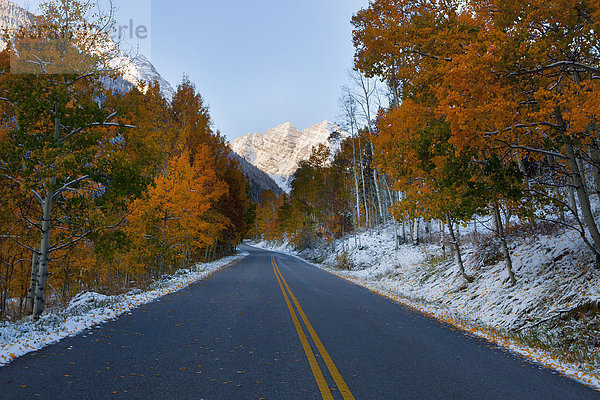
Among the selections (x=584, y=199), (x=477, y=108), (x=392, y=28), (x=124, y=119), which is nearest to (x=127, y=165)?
(x=124, y=119)

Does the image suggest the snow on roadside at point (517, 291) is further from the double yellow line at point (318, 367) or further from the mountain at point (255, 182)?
the mountain at point (255, 182)

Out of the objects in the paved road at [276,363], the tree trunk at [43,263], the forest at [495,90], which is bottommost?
the paved road at [276,363]

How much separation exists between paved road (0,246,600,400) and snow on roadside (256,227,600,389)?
0.74 m

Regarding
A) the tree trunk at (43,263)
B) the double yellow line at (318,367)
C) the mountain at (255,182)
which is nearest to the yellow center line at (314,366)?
the double yellow line at (318,367)

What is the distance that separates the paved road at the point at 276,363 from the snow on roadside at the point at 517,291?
0.74 meters

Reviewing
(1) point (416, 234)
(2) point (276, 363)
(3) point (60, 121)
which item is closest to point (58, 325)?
(2) point (276, 363)

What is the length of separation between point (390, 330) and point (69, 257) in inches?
672

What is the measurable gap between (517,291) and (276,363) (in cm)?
696

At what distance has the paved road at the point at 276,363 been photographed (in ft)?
12.5

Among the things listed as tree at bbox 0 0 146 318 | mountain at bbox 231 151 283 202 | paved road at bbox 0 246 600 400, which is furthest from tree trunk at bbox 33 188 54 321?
mountain at bbox 231 151 283 202

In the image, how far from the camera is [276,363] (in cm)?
477

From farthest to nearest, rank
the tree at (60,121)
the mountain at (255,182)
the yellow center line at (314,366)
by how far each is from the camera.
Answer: the mountain at (255,182) < the tree at (60,121) < the yellow center line at (314,366)

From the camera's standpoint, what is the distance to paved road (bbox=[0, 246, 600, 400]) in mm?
3805

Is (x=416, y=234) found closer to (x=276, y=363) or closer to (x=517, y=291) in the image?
(x=517, y=291)
